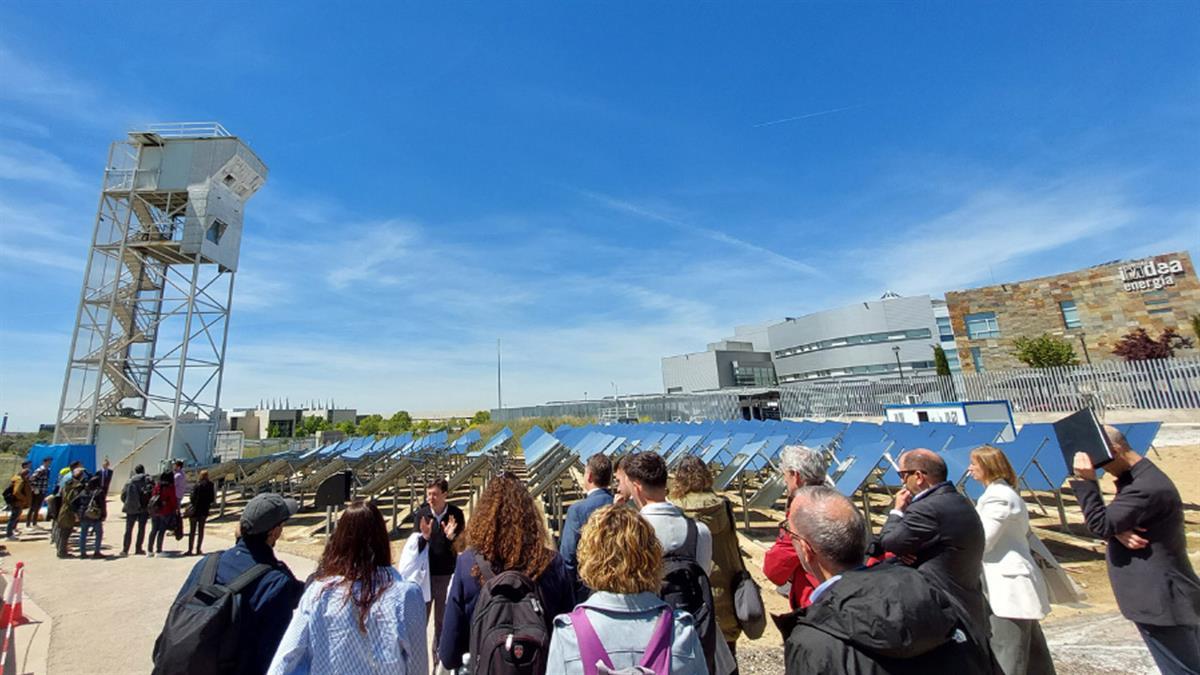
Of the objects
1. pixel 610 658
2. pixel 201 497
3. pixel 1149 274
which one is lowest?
pixel 201 497

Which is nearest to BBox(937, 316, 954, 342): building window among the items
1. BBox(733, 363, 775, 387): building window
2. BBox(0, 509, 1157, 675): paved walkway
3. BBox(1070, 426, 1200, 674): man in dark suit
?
BBox(733, 363, 775, 387): building window

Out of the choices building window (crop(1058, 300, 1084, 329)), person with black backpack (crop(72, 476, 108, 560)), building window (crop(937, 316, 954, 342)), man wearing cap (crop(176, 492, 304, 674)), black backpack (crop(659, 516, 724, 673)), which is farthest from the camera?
building window (crop(937, 316, 954, 342))

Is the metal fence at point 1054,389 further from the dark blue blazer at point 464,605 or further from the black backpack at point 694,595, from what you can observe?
the dark blue blazer at point 464,605

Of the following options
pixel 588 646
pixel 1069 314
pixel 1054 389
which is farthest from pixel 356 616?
pixel 1069 314

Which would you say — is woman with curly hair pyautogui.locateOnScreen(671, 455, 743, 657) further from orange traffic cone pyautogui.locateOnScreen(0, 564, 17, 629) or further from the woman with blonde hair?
orange traffic cone pyautogui.locateOnScreen(0, 564, 17, 629)

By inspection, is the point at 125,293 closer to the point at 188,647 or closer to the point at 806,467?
the point at 188,647

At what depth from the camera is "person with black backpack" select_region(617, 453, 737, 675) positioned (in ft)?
6.80

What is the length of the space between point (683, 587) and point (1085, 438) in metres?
2.69

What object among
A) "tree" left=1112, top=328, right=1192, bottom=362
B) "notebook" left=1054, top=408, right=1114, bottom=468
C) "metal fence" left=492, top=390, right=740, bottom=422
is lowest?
"notebook" left=1054, top=408, right=1114, bottom=468

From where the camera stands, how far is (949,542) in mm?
2363

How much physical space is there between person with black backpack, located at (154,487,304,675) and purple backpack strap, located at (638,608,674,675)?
1613mm

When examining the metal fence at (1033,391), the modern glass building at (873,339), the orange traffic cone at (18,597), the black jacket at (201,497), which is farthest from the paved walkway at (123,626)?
the modern glass building at (873,339)

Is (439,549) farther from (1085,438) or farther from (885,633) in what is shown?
(1085,438)

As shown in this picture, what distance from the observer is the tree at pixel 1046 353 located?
2755 cm
